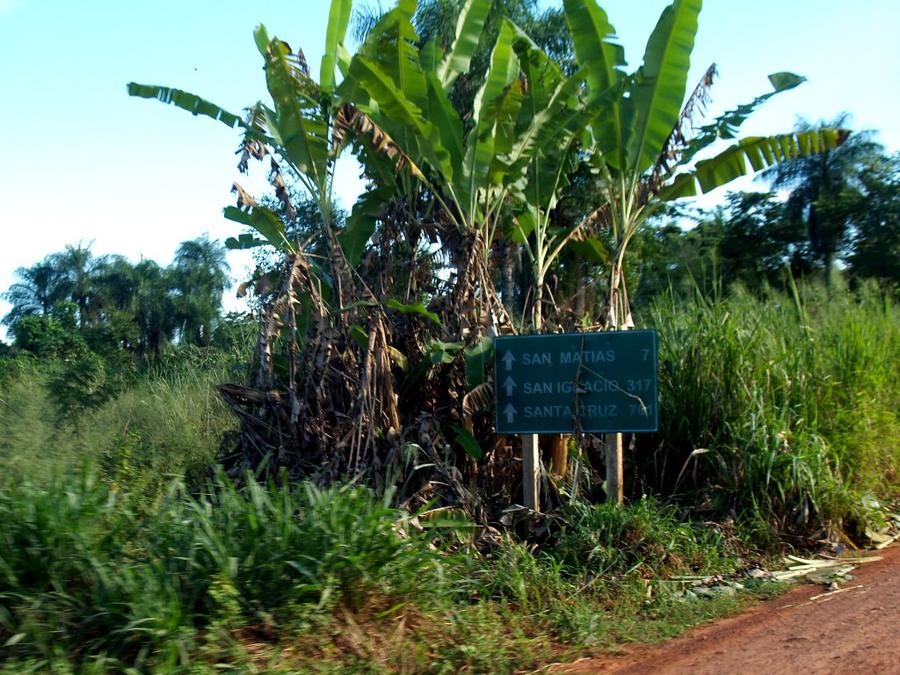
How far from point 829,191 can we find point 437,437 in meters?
12.6

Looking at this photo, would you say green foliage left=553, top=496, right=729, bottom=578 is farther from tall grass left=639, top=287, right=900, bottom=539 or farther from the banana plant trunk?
tall grass left=639, top=287, right=900, bottom=539

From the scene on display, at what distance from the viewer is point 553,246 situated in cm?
1008

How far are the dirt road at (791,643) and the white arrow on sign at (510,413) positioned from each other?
7.80 ft

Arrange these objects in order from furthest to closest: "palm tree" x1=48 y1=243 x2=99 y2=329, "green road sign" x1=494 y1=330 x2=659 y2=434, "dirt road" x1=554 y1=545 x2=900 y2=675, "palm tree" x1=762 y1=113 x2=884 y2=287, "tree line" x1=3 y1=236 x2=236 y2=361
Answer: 1. "palm tree" x1=48 y1=243 x2=99 y2=329
2. "tree line" x1=3 y1=236 x2=236 y2=361
3. "palm tree" x1=762 y1=113 x2=884 y2=287
4. "green road sign" x1=494 y1=330 x2=659 y2=434
5. "dirt road" x1=554 y1=545 x2=900 y2=675

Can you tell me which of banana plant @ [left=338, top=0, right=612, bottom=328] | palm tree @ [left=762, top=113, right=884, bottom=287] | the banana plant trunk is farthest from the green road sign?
palm tree @ [left=762, top=113, right=884, bottom=287]

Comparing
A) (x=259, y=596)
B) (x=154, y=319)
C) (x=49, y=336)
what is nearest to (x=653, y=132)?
(x=259, y=596)

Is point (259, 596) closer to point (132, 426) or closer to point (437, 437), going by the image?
point (437, 437)

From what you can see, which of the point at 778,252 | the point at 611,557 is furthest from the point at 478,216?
the point at 778,252

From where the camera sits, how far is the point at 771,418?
8125 mm

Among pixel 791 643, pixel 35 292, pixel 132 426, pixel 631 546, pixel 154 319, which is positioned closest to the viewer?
pixel 791 643

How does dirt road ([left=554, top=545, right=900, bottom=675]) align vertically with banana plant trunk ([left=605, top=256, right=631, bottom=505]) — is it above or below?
below

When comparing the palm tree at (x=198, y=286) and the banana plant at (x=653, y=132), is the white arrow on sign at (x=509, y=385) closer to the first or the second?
the banana plant at (x=653, y=132)

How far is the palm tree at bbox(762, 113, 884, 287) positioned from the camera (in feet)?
55.1

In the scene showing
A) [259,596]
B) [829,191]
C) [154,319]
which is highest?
[829,191]
